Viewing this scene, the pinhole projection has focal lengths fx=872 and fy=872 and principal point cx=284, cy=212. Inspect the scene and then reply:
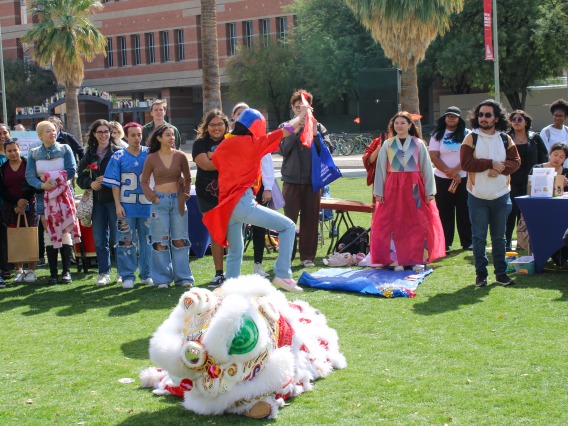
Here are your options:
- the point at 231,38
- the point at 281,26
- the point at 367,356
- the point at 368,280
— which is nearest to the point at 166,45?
the point at 231,38

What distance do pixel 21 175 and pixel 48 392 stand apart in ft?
16.5

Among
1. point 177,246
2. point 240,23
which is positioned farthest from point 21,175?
point 240,23

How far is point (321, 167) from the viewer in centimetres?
1071

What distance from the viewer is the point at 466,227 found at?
11469 millimetres

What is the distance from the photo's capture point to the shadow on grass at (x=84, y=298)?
28.7 ft

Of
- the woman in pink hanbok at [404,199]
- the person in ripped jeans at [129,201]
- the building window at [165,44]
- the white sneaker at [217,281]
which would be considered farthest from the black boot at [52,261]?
the building window at [165,44]

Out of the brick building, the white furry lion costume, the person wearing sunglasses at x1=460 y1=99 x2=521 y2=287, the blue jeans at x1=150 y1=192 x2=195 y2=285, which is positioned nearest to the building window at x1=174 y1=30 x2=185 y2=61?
the brick building

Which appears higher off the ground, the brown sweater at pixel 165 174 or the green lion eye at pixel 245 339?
the brown sweater at pixel 165 174

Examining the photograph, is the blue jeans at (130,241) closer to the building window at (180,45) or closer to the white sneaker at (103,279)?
the white sneaker at (103,279)

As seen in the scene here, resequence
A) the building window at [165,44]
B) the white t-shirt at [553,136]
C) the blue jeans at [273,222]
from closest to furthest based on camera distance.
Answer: the blue jeans at [273,222] < the white t-shirt at [553,136] < the building window at [165,44]

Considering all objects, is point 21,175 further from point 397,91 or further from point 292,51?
point 292,51

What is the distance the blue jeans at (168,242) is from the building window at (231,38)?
4855cm

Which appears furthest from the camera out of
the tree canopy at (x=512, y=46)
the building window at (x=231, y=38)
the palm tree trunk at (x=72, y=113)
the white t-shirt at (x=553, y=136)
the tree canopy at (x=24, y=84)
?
the tree canopy at (x=24, y=84)

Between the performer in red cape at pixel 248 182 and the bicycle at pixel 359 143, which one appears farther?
the bicycle at pixel 359 143
